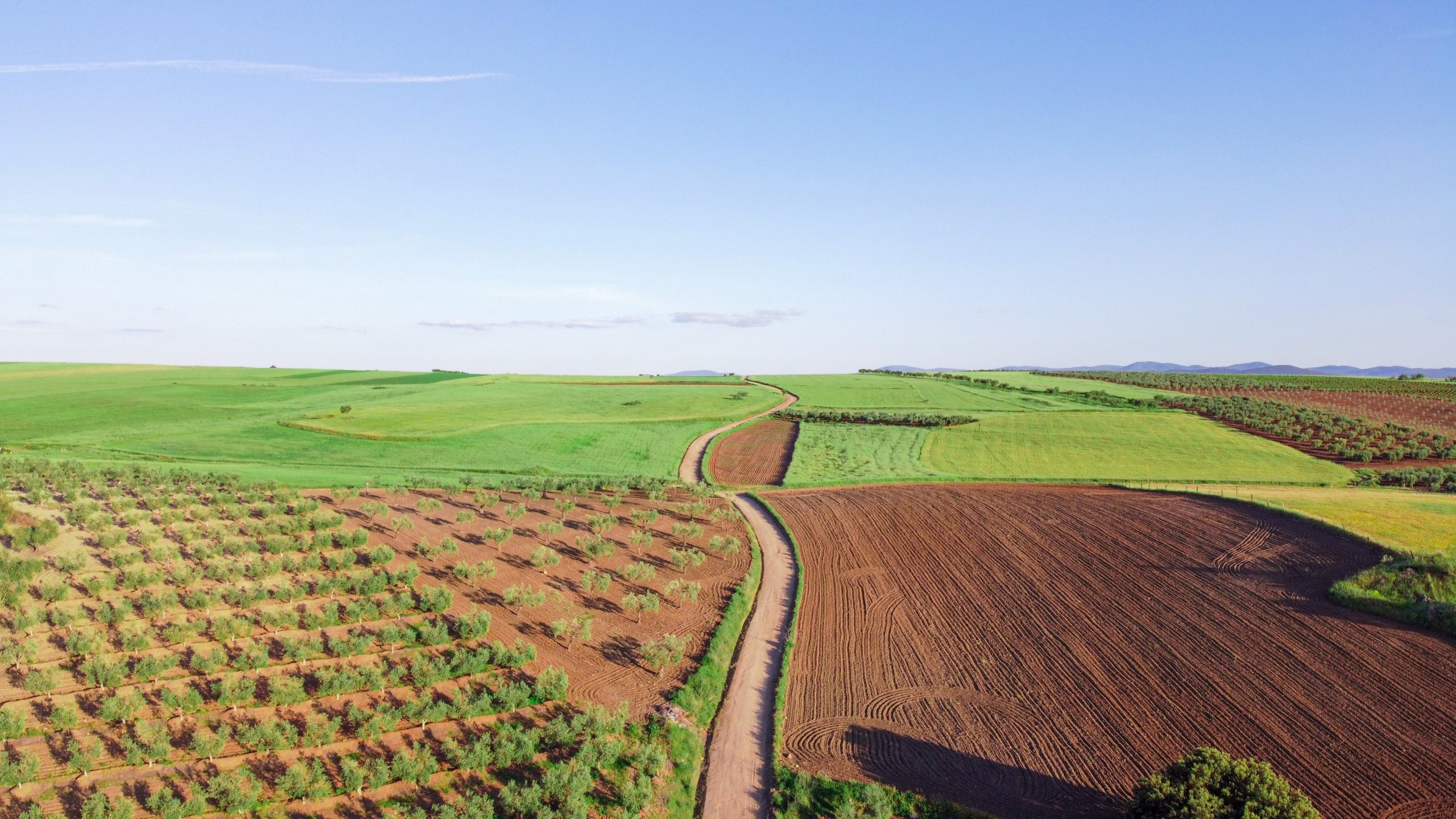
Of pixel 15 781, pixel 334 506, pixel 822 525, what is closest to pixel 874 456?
pixel 822 525

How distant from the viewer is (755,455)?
61500mm

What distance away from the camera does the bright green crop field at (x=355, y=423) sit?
5091 centimetres

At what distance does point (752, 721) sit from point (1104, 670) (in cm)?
1210

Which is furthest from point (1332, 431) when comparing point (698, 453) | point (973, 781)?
point (973, 781)

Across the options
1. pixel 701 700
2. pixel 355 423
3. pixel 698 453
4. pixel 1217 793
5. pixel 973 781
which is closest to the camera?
pixel 1217 793

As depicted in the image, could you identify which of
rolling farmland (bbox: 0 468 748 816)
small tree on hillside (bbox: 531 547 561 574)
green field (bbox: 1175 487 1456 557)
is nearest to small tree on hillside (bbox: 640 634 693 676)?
rolling farmland (bbox: 0 468 748 816)

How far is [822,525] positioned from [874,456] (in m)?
23.5

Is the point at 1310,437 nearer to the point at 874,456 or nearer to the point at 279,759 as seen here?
the point at 874,456

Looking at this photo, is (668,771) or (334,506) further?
(334,506)

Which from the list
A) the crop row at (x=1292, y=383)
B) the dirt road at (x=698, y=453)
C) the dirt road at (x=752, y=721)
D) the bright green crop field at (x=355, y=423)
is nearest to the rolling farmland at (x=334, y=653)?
the dirt road at (x=752, y=721)

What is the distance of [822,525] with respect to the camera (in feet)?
125

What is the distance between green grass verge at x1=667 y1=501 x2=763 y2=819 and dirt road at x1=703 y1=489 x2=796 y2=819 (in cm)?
27

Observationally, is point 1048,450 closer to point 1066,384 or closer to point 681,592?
point 681,592

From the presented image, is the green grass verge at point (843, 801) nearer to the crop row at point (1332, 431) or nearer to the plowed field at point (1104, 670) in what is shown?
the plowed field at point (1104, 670)
